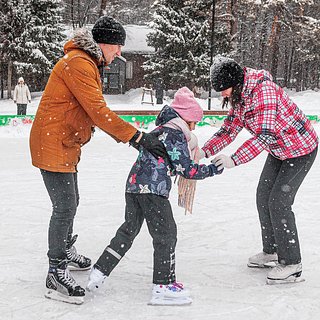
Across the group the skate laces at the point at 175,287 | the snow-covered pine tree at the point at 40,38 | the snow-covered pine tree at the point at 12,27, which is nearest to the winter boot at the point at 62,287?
the skate laces at the point at 175,287

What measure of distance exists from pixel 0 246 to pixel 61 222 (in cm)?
143

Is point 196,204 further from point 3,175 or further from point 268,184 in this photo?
point 3,175

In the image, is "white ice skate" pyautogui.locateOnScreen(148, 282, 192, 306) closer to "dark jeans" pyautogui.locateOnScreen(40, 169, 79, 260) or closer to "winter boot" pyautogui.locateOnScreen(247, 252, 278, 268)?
"dark jeans" pyautogui.locateOnScreen(40, 169, 79, 260)

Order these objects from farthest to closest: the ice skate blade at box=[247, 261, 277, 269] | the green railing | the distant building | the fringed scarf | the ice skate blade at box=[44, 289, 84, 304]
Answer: the distant building < the green railing < the ice skate blade at box=[247, 261, 277, 269] < the ice skate blade at box=[44, 289, 84, 304] < the fringed scarf

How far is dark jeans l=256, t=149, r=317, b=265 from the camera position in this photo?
352 cm

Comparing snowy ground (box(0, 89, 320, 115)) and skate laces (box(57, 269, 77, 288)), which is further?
snowy ground (box(0, 89, 320, 115))

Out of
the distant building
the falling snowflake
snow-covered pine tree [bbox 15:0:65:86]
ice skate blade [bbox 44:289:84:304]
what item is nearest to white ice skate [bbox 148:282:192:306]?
ice skate blade [bbox 44:289:84:304]

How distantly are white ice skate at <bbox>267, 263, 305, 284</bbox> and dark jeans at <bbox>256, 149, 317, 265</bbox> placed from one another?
0.12 ft

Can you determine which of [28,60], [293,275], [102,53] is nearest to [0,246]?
[102,53]

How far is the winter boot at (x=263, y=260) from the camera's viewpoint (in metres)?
3.94

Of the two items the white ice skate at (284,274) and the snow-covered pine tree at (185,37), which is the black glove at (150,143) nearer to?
the white ice skate at (284,274)

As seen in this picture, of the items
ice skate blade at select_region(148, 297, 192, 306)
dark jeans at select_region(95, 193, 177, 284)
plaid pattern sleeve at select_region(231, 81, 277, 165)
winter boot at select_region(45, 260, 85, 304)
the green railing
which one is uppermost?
plaid pattern sleeve at select_region(231, 81, 277, 165)

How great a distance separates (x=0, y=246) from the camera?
438 cm

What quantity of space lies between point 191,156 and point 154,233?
551mm
